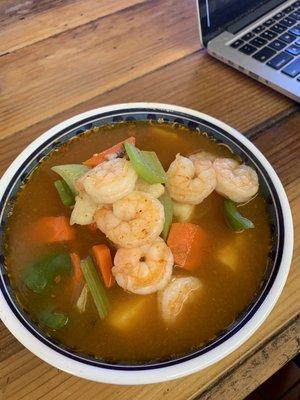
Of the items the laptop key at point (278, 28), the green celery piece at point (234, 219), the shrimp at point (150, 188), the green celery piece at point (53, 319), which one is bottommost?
the green celery piece at point (53, 319)

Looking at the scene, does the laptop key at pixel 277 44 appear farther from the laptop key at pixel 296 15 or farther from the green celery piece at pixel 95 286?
the green celery piece at pixel 95 286

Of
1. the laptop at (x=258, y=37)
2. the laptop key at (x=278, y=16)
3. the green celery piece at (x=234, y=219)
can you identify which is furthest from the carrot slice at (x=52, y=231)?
the laptop key at (x=278, y=16)

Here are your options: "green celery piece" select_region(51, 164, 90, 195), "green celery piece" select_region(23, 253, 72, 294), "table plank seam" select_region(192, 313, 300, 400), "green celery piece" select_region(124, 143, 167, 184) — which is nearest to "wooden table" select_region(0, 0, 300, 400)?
"table plank seam" select_region(192, 313, 300, 400)

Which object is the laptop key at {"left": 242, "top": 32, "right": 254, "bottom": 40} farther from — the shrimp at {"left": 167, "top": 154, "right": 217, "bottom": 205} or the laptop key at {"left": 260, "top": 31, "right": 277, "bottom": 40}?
the shrimp at {"left": 167, "top": 154, "right": 217, "bottom": 205}

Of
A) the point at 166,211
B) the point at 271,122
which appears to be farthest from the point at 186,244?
the point at 271,122

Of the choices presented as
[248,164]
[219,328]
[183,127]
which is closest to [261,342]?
[219,328]

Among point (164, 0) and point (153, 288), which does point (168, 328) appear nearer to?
point (153, 288)

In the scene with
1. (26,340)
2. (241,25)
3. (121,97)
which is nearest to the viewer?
(26,340)
